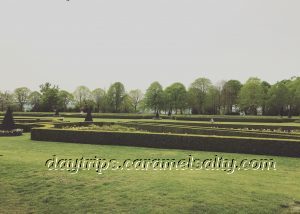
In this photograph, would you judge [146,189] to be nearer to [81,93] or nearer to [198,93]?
[198,93]

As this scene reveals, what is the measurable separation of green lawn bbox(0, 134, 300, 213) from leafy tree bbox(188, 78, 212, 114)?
213 ft

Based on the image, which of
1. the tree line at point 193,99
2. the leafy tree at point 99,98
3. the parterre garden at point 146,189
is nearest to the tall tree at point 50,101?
the tree line at point 193,99

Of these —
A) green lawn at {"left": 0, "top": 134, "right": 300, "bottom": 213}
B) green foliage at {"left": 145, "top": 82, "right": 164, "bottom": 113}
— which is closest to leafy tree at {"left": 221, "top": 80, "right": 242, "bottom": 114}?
green foliage at {"left": 145, "top": 82, "right": 164, "bottom": 113}

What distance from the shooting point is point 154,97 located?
7688 centimetres

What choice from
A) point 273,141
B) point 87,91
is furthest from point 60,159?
point 87,91

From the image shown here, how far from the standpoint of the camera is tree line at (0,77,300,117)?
66188 millimetres

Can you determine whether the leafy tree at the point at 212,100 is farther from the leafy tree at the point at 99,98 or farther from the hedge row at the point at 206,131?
the hedge row at the point at 206,131

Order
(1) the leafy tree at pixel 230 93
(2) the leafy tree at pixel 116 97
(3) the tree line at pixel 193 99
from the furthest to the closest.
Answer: (2) the leafy tree at pixel 116 97, (1) the leafy tree at pixel 230 93, (3) the tree line at pixel 193 99

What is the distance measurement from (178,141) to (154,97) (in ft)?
196

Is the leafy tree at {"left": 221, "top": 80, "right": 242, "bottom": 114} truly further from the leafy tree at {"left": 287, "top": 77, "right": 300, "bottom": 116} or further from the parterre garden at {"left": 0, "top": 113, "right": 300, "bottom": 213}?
the parterre garden at {"left": 0, "top": 113, "right": 300, "bottom": 213}

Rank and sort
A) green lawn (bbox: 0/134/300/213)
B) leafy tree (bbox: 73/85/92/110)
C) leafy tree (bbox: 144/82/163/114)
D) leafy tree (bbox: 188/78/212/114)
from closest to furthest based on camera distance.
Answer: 1. green lawn (bbox: 0/134/300/213)
2. leafy tree (bbox: 144/82/163/114)
3. leafy tree (bbox: 188/78/212/114)
4. leafy tree (bbox: 73/85/92/110)

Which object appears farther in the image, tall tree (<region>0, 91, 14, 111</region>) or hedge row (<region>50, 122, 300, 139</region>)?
tall tree (<region>0, 91, 14, 111</region>)

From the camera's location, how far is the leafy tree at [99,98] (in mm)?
83637

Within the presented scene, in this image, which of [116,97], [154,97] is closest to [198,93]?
[154,97]
